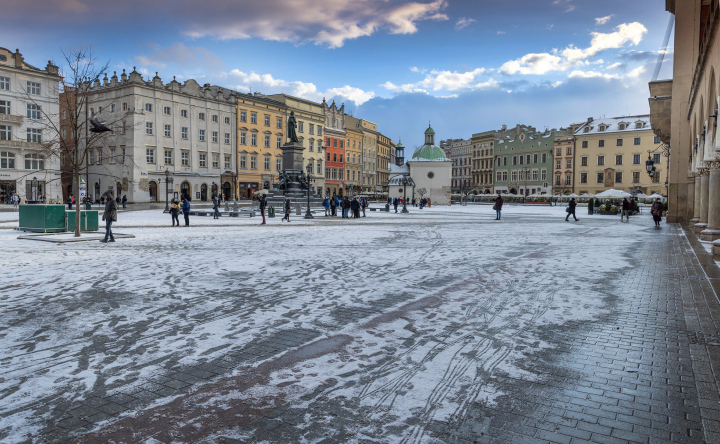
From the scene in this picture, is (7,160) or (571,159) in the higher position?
(571,159)

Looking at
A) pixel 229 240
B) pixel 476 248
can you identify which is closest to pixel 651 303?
pixel 476 248

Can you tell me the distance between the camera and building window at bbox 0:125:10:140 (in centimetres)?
4559

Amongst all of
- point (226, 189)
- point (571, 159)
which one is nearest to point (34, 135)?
point (226, 189)

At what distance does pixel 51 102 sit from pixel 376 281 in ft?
164

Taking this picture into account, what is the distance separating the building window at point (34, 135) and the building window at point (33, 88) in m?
3.54

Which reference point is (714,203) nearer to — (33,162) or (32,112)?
(33,162)

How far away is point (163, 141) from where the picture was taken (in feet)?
176

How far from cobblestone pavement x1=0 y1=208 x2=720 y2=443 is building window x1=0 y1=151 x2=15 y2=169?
1736 inches

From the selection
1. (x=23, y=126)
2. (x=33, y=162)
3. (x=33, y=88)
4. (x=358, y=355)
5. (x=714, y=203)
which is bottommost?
(x=358, y=355)

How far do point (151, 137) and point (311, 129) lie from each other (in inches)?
1052

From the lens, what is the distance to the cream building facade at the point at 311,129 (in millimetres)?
70363

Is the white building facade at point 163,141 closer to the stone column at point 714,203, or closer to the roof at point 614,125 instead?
the stone column at point 714,203

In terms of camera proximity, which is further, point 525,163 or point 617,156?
point 525,163

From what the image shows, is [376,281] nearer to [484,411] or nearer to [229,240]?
[484,411]
